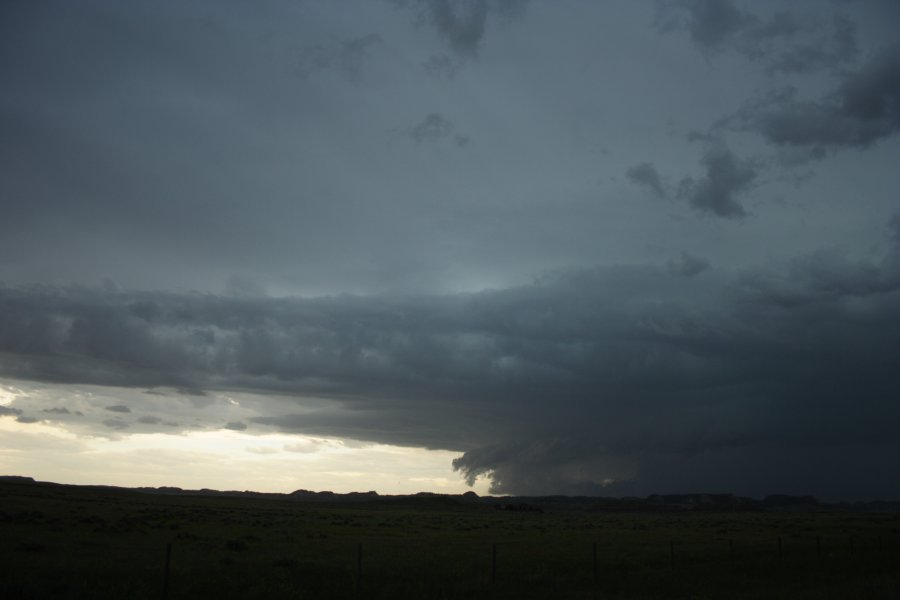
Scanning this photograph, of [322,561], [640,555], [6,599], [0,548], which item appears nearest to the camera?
[6,599]

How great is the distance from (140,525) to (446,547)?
86.5 feet

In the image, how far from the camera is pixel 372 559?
34.3m

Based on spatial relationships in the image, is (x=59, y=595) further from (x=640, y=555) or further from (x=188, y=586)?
(x=640, y=555)

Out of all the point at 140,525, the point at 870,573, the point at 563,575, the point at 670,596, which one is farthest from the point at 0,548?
the point at 870,573

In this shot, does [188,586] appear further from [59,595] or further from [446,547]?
[446,547]

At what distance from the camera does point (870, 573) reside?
3000cm

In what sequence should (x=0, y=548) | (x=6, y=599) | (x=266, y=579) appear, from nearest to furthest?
(x=6, y=599), (x=266, y=579), (x=0, y=548)

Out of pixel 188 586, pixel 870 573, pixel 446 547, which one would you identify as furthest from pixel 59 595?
pixel 870 573

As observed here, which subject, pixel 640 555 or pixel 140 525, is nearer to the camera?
A: pixel 640 555

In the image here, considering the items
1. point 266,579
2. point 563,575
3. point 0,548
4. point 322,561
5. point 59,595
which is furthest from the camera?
point 322,561

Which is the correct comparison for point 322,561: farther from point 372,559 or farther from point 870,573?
point 870,573

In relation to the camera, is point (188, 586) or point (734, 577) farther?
point (734, 577)

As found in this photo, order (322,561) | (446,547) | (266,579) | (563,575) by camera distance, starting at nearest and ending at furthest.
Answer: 1. (266,579)
2. (563,575)
3. (322,561)
4. (446,547)

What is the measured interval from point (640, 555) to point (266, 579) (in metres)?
23.7
